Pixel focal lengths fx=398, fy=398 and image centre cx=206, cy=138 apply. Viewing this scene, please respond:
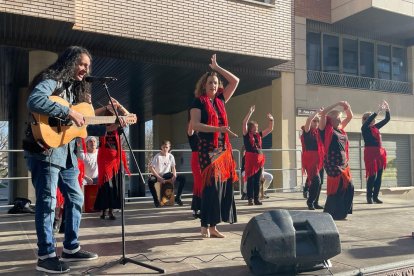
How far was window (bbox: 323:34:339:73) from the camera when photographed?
45.0 ft

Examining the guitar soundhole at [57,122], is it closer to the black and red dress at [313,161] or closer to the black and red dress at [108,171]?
the black and red dress at [108,171]

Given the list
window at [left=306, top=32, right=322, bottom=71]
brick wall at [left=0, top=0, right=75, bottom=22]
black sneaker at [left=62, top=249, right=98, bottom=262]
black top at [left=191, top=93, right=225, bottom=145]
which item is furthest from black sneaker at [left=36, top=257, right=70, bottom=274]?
window at [left=306, top=32, right=322, bottom=71]

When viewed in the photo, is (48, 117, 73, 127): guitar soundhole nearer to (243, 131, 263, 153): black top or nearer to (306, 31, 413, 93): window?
(243, 131, 263, 153): black top

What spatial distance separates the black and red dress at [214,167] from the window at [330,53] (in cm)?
991

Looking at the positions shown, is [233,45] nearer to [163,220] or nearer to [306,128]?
[306,128]

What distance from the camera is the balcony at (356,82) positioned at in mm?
13423

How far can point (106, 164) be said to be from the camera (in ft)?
20.3

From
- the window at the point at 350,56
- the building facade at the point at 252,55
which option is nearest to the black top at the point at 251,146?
the building facade at the point at 252,55

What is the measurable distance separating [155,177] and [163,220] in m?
Answer: 2.10

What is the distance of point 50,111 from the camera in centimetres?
314

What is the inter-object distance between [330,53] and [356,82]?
146cm

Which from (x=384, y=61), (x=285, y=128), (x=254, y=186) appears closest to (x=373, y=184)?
(x=254, y=186)

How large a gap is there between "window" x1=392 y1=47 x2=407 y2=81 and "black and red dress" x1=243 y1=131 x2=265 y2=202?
928 centimetres

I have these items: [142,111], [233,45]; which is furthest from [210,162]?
[142,111]
